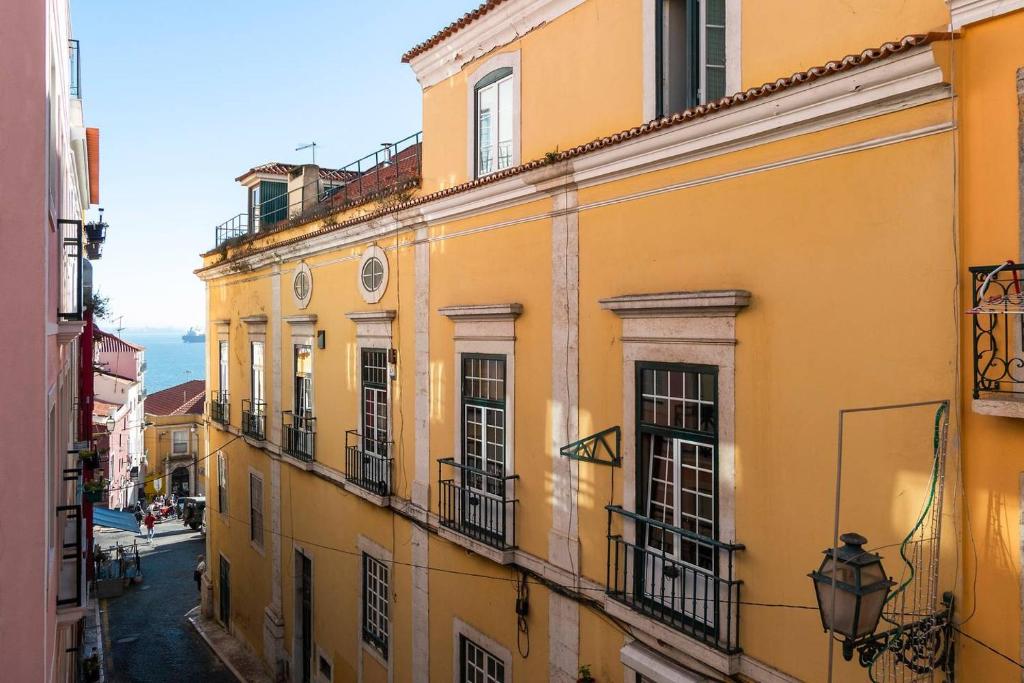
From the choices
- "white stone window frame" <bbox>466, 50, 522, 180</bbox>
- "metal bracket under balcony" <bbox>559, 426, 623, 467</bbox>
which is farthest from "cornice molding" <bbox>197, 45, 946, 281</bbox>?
"metal bracket under balcony" <bbox>559, 426, 623, 467</bbox>

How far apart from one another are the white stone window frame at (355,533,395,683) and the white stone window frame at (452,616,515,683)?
1895 millimetres

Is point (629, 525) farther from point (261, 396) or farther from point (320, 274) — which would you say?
point (261, 396)

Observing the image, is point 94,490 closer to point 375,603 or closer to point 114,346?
point 375,603

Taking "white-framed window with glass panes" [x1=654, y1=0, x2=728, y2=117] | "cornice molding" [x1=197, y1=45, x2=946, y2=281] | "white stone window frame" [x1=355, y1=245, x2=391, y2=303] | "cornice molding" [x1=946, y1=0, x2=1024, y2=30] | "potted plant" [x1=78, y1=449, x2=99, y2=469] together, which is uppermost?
"white-framed window with glass panes" [x1=654, y1=0, x2=728, y2=117]

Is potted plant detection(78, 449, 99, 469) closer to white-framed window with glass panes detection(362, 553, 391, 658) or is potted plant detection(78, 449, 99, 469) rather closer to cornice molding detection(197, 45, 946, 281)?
white-framed window with glass panes detection(362, 553, 391, 658)

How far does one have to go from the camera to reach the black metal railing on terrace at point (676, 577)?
6.46m

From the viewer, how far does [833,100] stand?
5578 millimetres

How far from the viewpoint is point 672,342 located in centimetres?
695

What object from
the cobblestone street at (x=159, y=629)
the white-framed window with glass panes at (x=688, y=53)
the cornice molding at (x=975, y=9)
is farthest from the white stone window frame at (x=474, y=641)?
the cobblestone street at (x=159, y=629)

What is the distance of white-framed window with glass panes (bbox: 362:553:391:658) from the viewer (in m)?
12.2

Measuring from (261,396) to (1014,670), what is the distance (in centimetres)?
1570

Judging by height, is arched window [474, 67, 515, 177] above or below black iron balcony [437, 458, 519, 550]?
above

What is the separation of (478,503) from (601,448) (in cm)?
252

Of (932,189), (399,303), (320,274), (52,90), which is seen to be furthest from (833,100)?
(320,274)
